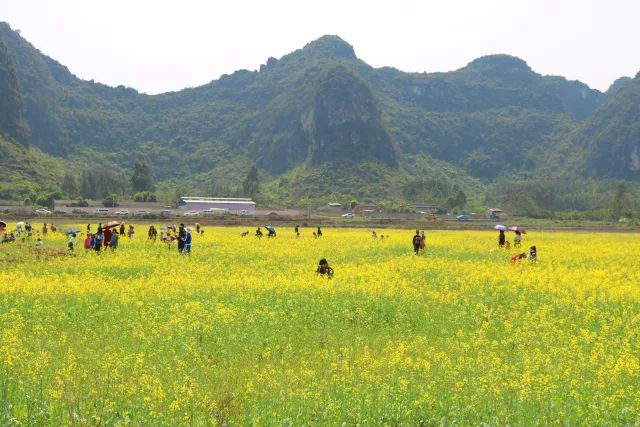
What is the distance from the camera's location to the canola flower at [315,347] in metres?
7.91

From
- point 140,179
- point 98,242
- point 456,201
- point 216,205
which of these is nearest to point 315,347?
point 98,242

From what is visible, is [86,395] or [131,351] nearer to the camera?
[86,395]

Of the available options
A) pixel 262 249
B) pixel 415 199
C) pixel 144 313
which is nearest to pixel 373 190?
pixel 415 199

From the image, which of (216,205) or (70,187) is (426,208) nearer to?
(216,205)

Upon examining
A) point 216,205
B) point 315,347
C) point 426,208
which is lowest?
point 315,347

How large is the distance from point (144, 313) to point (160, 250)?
16.3 m

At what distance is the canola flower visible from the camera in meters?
7.91

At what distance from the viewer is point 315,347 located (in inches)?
445

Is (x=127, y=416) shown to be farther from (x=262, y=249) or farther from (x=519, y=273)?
(x=262, y=249)

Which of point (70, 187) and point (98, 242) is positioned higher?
point (70, 187)

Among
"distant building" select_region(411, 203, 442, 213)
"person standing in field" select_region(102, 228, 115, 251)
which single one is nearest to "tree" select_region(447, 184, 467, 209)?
"distant building" select_region(411, 203, 442, 213)

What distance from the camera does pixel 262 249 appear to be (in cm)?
3117

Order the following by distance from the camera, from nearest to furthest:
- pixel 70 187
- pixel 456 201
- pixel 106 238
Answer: pixel 106 238 → pixel 70 187 → pixel 456 201

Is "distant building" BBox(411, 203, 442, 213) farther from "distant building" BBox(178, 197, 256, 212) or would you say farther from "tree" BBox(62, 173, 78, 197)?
"tree" BBox(62, 173, 78, 197)
